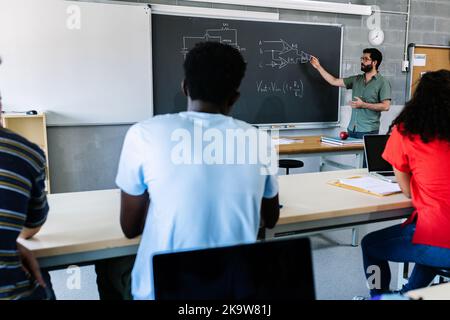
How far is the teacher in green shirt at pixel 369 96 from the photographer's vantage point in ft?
13.4

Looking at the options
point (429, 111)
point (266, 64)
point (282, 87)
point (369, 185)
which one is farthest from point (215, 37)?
point (429, 111)

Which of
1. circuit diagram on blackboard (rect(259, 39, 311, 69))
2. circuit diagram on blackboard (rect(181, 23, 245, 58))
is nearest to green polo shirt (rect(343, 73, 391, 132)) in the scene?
circuit diagram on blackboard (rect(259, 39, 311, 69))

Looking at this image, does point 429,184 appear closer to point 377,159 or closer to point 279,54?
point 377,159

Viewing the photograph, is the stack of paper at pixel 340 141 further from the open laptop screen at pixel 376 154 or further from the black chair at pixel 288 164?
the open laptop screen at pixel 376 154

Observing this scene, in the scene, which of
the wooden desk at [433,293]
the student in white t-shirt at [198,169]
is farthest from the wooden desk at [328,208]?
the wooden desk at [433,293]

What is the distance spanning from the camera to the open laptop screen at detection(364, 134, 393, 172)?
2.50 m

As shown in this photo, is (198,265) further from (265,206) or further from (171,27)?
(171,27)

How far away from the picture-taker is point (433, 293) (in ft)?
3.60

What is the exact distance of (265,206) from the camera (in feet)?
4.63

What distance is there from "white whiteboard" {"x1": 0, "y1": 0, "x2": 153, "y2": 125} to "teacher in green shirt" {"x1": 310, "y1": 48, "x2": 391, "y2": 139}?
6.78 ft

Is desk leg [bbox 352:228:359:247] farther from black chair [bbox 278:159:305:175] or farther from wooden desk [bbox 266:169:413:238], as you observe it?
wooden desk [bbox 266:169:413:238]

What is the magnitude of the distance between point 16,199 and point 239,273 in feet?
2.00

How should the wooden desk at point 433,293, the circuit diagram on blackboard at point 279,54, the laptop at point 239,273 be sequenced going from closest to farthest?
1. the laptop at point 239,273
2. the wooden desk at point 433,293
3. the circuit diagram on blackboard at point 279,54

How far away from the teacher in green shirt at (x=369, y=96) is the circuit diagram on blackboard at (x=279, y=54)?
648 millimetres
